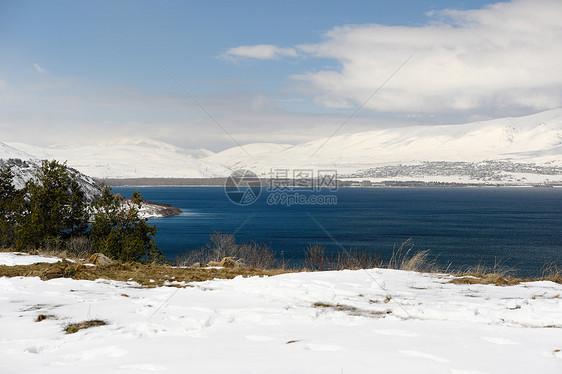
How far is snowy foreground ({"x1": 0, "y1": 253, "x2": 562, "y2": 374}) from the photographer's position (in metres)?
5.58

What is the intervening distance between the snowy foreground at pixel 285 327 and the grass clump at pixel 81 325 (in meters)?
0.15

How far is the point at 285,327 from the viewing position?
7250mm

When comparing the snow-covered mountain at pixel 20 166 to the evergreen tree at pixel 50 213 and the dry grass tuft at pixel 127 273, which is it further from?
the dry grass tuft at pixel 127 273

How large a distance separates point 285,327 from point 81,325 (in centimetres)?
328

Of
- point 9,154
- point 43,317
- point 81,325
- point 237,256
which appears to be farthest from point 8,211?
point 9,154

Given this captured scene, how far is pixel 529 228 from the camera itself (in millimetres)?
84875

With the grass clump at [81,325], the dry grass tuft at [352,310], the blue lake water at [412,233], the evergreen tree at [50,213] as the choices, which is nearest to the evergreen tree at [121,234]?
the evergreen tree at [50,213]

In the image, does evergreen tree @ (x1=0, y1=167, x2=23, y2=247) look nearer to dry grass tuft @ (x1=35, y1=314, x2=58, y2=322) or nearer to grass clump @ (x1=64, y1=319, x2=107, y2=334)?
dry grass tuft @ (x1=35, y1=314, x2=58, y2=322)

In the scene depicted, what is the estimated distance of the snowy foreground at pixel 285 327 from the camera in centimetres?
558

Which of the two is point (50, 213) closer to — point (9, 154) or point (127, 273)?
point (127, 273)

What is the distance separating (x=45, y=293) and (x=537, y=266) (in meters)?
54.3

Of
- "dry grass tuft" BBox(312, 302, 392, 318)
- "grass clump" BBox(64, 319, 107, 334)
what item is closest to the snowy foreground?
"dry grass tuft" BBox(312, 302, 392, 318)

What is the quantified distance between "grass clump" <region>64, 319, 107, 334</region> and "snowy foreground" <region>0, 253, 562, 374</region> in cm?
15

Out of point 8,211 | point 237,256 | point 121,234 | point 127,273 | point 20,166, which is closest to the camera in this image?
point 127,273
